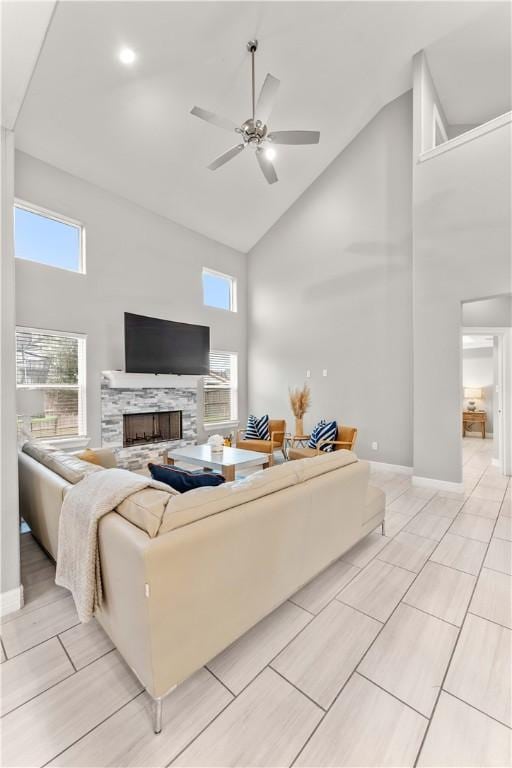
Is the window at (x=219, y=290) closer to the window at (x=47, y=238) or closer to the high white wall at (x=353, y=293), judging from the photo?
the high white wall at (x=353, y=293)

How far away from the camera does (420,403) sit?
14.7ft

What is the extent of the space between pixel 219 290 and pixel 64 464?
5.35 meters

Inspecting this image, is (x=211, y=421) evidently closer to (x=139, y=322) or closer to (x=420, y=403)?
(x=139, y=322)

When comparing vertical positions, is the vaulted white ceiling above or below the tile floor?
above

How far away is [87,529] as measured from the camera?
1.51 meters

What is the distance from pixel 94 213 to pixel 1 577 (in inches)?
186

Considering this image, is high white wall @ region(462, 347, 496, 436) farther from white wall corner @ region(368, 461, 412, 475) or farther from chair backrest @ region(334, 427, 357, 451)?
chair backrest @ region(334, 427, 357, 451)

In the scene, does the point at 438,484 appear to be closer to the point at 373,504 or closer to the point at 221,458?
the point at 373,504

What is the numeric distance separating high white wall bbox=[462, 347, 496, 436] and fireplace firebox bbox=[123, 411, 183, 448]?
677 centimetres

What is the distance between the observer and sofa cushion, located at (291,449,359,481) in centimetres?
200

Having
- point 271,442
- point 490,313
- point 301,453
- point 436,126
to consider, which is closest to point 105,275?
point 271,442

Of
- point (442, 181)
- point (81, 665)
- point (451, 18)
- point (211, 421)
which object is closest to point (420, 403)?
point (442, 181)

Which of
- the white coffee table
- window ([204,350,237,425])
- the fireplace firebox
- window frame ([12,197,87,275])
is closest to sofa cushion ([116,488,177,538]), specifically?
the white coffee table

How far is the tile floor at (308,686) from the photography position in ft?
4.03
